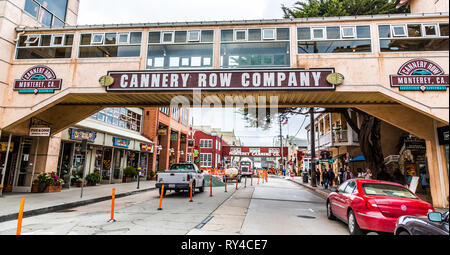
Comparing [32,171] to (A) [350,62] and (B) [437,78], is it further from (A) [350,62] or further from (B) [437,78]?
(B) [437,78]

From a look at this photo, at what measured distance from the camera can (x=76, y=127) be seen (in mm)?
17188

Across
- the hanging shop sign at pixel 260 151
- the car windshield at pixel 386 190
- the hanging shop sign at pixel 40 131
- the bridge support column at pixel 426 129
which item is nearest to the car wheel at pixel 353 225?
the car windshield at pixel 386 190

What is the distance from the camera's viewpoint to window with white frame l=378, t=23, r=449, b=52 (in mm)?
10547

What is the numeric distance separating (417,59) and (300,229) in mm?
8128

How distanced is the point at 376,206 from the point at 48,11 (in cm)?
1836

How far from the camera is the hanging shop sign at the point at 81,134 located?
1675cm

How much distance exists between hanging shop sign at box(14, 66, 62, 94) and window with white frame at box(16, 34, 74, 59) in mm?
900

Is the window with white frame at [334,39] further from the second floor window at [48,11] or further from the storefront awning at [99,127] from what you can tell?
the storefront awning at [99,127]

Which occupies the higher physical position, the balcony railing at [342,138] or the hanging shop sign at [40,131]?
the balcony railing at [342,138]

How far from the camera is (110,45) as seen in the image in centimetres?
1245

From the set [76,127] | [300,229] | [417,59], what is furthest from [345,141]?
[76,127]

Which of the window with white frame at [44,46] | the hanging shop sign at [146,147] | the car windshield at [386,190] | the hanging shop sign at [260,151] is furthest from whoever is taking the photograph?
the hanging shop sign at [260,151]

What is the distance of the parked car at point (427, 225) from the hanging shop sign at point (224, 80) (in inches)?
262

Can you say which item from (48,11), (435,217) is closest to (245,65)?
(435,217)
